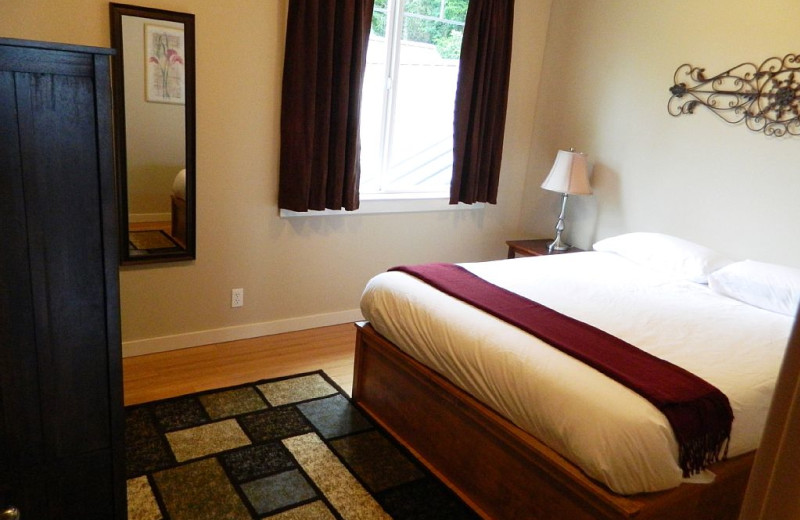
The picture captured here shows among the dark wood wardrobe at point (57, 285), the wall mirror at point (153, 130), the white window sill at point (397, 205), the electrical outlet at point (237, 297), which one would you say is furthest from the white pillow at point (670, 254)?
the dark wood wardrobe at point (57, 285)

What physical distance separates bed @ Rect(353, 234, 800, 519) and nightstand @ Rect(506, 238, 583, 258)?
2.57 feet

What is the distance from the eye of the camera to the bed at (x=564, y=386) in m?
1.75

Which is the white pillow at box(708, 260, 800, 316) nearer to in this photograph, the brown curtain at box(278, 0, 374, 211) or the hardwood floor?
the hardwood floor

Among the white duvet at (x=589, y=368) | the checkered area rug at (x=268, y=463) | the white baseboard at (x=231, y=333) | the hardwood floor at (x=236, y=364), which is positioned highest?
the white duvet at (x=589, y=368)

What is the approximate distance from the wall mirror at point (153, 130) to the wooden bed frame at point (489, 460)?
120 cm

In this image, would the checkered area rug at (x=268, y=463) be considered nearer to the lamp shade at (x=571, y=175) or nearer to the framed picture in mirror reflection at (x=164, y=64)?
the framed picture in mirror reflection at (x=164, y=64)

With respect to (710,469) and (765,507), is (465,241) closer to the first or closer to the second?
(710,469)

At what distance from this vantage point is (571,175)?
3.83 metres

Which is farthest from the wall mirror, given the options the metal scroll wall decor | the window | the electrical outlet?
the metal scroll wall decor

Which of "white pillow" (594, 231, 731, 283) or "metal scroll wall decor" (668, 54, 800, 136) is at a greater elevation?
"metal scroll wall decor" (668, 54, 800, 136)

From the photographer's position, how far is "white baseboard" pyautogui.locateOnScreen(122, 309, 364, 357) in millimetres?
3250

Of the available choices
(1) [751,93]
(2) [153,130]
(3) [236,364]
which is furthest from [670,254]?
(2) [153,130]

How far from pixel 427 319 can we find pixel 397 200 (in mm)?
1676

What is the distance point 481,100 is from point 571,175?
31.1 inches
